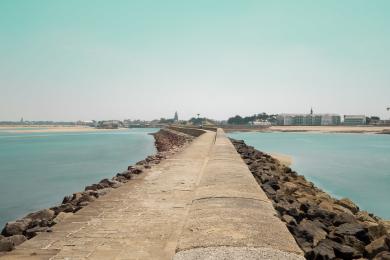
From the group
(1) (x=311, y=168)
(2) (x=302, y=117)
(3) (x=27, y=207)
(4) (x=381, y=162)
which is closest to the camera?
(3) (x=27, y=207)

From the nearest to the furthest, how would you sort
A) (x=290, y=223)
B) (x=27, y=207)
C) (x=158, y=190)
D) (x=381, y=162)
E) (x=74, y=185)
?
(x=290, y=223) < (x=158, y=190) < (x=27, y=207) < (x=74, y=185) < (x=381, y=162)

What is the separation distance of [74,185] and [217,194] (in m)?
13.6

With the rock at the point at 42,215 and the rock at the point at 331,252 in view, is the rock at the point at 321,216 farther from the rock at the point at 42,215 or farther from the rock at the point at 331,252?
the rock at the point at 42,215

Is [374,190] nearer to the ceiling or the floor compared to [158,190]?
nearer to the floor

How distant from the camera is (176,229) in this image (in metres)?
5.06

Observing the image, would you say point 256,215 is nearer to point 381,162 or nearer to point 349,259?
point 349,259

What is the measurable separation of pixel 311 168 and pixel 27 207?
1712 centimetres

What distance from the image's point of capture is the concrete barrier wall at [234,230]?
3318 millimetres

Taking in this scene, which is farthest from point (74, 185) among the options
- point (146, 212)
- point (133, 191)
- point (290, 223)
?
point (290, 223)

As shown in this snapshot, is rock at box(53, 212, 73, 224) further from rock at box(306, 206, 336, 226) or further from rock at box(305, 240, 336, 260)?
rock at box(306, 206, 336, 226)

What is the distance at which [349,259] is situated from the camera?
173 inches

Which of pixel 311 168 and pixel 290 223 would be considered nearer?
pixel 290 223

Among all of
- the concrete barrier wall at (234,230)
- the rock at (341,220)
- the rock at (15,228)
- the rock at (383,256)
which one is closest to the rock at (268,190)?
the rock at (341,220)

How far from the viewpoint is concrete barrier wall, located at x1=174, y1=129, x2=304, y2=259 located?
3318mm
